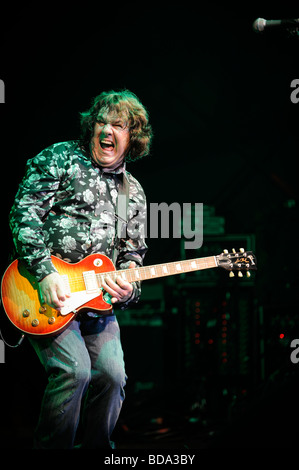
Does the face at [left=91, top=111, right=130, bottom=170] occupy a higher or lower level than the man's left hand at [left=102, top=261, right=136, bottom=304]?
higher

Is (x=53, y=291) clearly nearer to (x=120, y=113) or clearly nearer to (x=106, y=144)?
(x=106, y=144)

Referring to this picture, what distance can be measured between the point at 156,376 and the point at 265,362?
1.46 meters

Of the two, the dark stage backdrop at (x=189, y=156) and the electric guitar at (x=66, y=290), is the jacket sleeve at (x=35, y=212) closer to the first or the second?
the electric guitar at (x=66, y=290)

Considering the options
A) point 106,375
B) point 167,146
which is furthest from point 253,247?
point 106,375

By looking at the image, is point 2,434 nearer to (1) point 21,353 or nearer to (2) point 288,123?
(1) point 21,353

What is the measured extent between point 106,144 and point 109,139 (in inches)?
1.6

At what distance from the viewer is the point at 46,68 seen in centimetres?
554

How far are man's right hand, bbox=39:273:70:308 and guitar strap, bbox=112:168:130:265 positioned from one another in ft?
2.00

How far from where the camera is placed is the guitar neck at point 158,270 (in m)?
3.14

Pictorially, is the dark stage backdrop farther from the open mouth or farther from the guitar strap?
the open mouth

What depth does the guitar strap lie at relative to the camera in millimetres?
3266

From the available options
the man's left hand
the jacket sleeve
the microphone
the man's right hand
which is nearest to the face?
the jacket sleeve

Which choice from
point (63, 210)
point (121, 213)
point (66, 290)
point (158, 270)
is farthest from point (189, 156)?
A: point (66, 290)

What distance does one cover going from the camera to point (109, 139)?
3229mm
